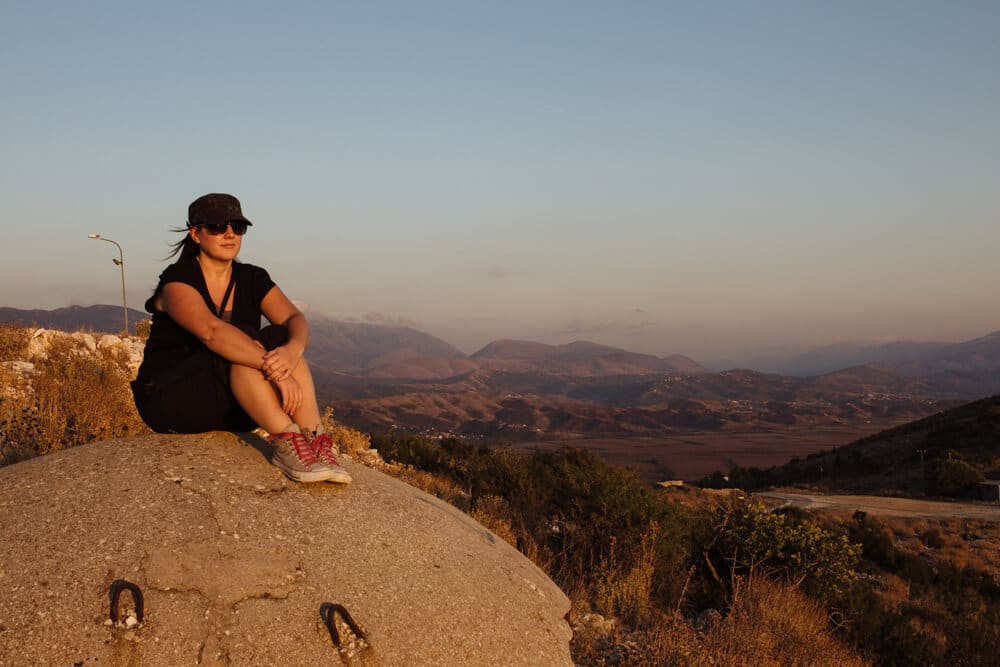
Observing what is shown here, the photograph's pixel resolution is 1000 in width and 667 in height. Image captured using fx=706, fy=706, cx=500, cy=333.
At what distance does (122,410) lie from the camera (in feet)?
29.1

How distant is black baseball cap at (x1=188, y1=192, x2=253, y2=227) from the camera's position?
415 cm

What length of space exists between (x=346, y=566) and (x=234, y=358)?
49.8 inches

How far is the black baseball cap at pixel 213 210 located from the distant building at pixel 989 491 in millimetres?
29931

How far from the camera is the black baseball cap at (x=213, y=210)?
4.15 m

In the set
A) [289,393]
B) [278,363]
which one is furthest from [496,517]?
[278,363]

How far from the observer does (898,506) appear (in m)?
25.0

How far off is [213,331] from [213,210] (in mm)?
802

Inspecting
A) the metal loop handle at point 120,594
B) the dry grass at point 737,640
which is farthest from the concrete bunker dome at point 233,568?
the dry grass at point 737,640

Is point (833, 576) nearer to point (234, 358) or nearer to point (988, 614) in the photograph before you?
point (988, 614)

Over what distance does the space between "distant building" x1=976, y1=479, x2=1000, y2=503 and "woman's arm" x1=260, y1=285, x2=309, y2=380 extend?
29.4 meters

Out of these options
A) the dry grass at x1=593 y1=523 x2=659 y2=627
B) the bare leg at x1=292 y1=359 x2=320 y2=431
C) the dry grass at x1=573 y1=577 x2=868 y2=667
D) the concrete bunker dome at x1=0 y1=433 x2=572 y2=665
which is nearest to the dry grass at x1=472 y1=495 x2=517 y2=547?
the dry grass at x1=593 y1=523 x2=659 y2=627

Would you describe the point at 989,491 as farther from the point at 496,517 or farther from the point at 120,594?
the point at 120,594

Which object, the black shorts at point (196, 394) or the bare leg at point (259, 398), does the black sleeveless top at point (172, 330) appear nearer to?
the black shorts at point (196, 394)

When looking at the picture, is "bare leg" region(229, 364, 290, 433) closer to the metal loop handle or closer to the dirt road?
the metal loop handle
